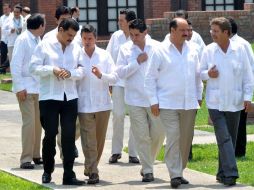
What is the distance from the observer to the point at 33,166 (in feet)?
46.2

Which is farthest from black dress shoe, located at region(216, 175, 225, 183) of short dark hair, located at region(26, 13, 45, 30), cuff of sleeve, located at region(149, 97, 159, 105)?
short dark hair, located at region(26, 13, 45, 30)

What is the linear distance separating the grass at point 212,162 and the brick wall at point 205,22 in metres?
15.7

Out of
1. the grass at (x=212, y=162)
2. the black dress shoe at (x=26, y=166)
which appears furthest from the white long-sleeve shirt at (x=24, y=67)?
the grass at (x=212, y=162)

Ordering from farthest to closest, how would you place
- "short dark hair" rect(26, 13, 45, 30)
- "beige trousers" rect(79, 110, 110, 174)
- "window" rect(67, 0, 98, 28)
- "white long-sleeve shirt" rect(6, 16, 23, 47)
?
1. "window" rect(67, 0, 98, 28)
2. "white long-sleeve shirt" rect(6, 16, 23, 47)
3. "short dark hair" rect(26, 13, 45, 30)
4. "beige trousers" rect(79, 110, 110, 174)

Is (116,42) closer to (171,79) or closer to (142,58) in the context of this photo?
(142,58)

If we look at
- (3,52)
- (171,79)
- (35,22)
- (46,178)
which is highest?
(35,22)

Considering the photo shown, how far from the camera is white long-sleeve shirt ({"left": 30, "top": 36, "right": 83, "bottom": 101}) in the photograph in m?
12.5

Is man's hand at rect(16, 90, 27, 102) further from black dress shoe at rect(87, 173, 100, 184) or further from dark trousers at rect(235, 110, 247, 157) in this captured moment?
dark trousers at rect(235, 110, 247, 157)

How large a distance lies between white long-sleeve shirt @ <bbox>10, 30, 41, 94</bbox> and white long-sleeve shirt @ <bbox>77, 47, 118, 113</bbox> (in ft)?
4.09

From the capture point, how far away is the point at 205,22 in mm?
32156

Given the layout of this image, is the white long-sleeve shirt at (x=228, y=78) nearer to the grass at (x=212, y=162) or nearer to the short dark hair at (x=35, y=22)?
the grass at (x=212, y=162)

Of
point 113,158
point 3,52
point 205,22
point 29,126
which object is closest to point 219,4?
point 205,22

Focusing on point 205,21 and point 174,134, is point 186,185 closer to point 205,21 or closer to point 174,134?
point 174,134

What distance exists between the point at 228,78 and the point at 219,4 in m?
24.6
